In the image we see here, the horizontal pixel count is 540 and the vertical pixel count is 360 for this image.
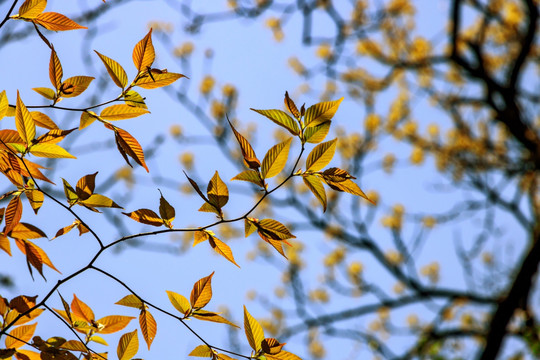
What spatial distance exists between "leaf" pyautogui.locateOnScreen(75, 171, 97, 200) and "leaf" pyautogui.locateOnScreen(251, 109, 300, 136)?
30 cm

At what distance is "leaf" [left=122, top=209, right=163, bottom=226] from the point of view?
711 mm

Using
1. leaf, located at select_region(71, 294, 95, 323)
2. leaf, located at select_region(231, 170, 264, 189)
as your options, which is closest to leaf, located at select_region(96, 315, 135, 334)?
→ leaf, located at select_region(71, 294, 95, 323)

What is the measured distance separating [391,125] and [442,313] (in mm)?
2455

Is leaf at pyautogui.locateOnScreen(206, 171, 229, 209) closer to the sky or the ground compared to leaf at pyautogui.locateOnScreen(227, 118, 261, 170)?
closer to the ground

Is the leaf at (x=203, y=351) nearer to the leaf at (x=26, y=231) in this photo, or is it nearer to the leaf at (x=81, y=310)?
the leaf at (x=81, y=310)

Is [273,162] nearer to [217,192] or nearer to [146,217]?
[217,192]

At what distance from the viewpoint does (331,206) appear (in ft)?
12.9

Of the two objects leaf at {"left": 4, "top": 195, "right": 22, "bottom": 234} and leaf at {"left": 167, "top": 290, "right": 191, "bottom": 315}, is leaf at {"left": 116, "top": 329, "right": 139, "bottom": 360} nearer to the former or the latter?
leaf at {"left": 167, "top": 290, "right": 191, "bottom": 315}

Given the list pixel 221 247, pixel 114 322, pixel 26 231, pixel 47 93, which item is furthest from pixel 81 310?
pixel 47 93

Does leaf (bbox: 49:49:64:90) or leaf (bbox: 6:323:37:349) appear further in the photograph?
leaf (bbox: 6:323:37:349)

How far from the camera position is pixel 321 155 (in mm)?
704

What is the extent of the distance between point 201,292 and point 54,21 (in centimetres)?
51

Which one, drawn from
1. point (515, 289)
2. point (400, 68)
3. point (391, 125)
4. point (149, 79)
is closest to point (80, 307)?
point (149, 79)

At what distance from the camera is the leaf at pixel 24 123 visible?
62 centimetres
